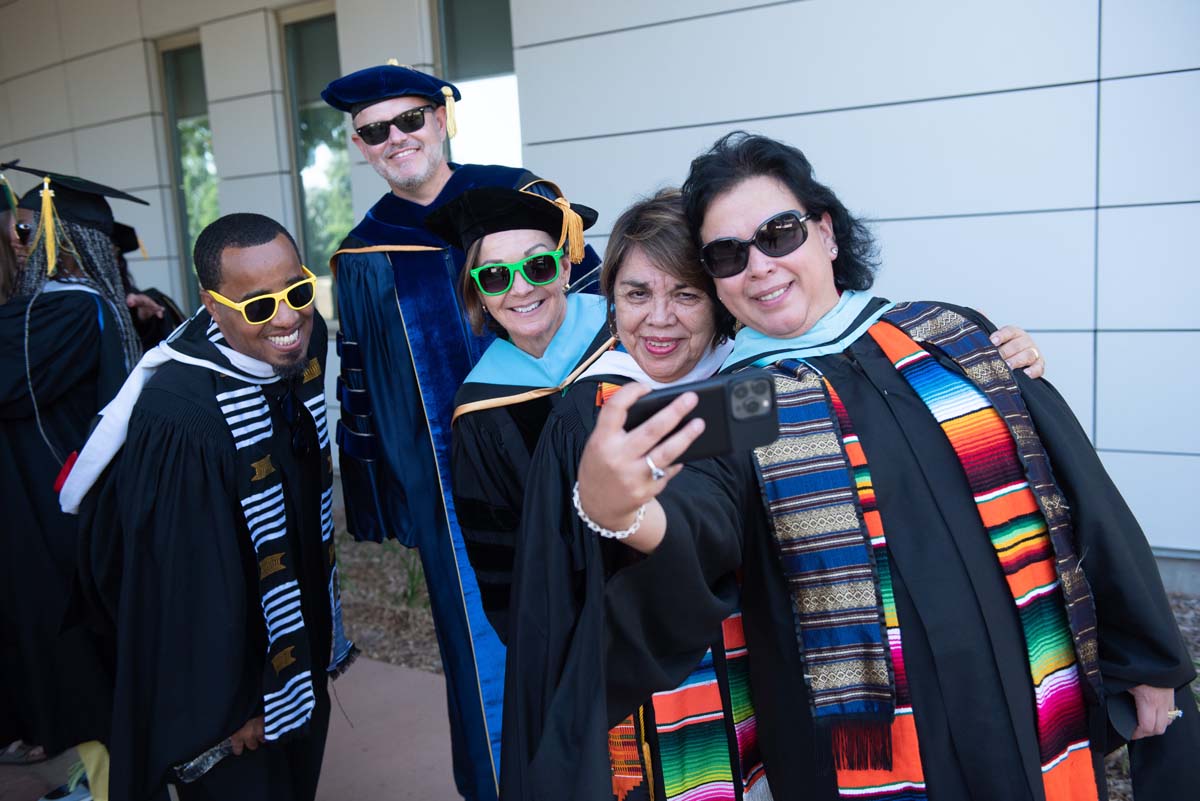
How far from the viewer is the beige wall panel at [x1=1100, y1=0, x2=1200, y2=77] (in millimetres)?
3645

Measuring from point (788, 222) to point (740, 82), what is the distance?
3.24 metres

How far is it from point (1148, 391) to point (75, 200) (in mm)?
4493

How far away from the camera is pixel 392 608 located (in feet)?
16.1

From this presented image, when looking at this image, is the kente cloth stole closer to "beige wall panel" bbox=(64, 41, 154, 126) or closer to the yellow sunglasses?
the yellow sunglasses

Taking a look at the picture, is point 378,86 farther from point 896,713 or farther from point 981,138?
point 981,138

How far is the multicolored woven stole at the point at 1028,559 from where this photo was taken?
1.46 metres

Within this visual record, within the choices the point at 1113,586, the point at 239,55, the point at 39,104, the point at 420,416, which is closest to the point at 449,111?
the point at 420,416

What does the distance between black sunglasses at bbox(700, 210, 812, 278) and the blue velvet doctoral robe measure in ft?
4.37

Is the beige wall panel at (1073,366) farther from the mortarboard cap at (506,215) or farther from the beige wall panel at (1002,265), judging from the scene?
the mortarboard cap at (506,215)

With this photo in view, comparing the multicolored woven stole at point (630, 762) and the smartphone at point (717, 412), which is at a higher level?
the smartphone at point (717, 412)

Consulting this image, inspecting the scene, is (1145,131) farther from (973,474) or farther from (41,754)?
(41,754)

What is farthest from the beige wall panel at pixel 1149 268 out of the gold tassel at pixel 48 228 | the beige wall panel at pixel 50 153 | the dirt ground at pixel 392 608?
the beige wall panel at pixel 50 153

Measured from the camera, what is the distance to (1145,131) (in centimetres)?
377

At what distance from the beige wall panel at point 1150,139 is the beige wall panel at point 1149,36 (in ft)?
0.15
